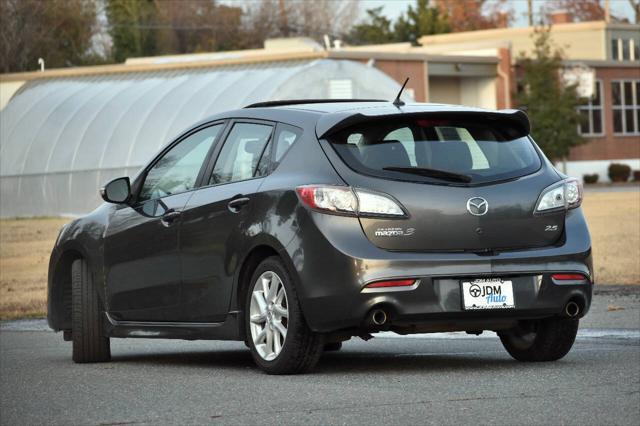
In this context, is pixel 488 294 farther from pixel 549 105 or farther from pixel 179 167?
pixel 549 105

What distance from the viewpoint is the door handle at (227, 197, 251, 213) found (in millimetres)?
9109

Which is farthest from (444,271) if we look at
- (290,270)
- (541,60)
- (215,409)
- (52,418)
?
(541,60)

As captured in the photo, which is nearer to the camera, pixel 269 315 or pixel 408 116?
pixel 269 315

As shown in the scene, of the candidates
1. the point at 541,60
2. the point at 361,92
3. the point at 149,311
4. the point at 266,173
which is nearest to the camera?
the point at 266,173

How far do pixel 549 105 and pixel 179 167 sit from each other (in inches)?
2036

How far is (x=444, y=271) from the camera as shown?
8516 millimetres

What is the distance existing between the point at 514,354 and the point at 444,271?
1.40 m

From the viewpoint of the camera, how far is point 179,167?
10.2 metres

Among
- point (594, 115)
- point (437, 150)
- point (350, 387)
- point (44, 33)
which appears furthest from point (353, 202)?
point (44, 33)

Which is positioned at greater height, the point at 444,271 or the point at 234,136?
the point at 234,136

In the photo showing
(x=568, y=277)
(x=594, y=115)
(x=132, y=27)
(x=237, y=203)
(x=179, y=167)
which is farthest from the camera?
(x=132, y=27)

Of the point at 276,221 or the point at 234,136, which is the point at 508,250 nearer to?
the point at 276,221

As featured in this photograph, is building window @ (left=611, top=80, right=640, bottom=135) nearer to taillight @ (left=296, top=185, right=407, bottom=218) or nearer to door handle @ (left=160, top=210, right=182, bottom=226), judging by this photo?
door handle @ (left=160, top=210, right=182, bottom=226)

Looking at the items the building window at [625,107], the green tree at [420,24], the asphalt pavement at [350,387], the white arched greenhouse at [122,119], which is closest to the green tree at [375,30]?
the green tree at [420,24]
